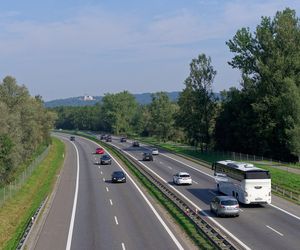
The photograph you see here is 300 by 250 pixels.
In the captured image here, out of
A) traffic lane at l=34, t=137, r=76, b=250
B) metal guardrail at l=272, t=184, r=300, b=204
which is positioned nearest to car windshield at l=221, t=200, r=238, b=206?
metal guardrail at l=272, t=184, r=300, b=204

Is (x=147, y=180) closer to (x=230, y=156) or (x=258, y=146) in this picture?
(x=230, y=156)

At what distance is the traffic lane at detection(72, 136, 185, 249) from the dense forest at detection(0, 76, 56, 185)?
16893 mm

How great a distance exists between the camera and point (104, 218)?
115ft

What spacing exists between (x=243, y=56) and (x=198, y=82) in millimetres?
12198

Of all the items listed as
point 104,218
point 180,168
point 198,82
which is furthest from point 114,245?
point 198,82

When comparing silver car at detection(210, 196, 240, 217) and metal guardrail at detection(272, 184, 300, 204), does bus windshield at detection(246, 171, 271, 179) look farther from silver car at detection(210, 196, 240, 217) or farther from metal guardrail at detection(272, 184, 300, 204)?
silver car at detection(210, 196, 240, 217)

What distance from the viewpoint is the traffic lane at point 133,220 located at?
28.0 metres

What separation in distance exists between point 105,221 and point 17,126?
4302 centimetres

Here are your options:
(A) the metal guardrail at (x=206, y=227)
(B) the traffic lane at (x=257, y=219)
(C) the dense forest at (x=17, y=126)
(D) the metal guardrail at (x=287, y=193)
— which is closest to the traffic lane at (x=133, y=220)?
(A) the metal guardrail at (x=206, y=227)

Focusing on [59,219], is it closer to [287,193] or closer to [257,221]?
[257,221]

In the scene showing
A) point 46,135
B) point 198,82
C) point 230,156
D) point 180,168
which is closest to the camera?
point 180,168

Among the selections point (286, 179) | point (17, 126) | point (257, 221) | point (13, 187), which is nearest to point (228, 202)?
point (257, 221)

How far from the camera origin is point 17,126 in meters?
73.9

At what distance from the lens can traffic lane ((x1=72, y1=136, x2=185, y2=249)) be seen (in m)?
28.0
